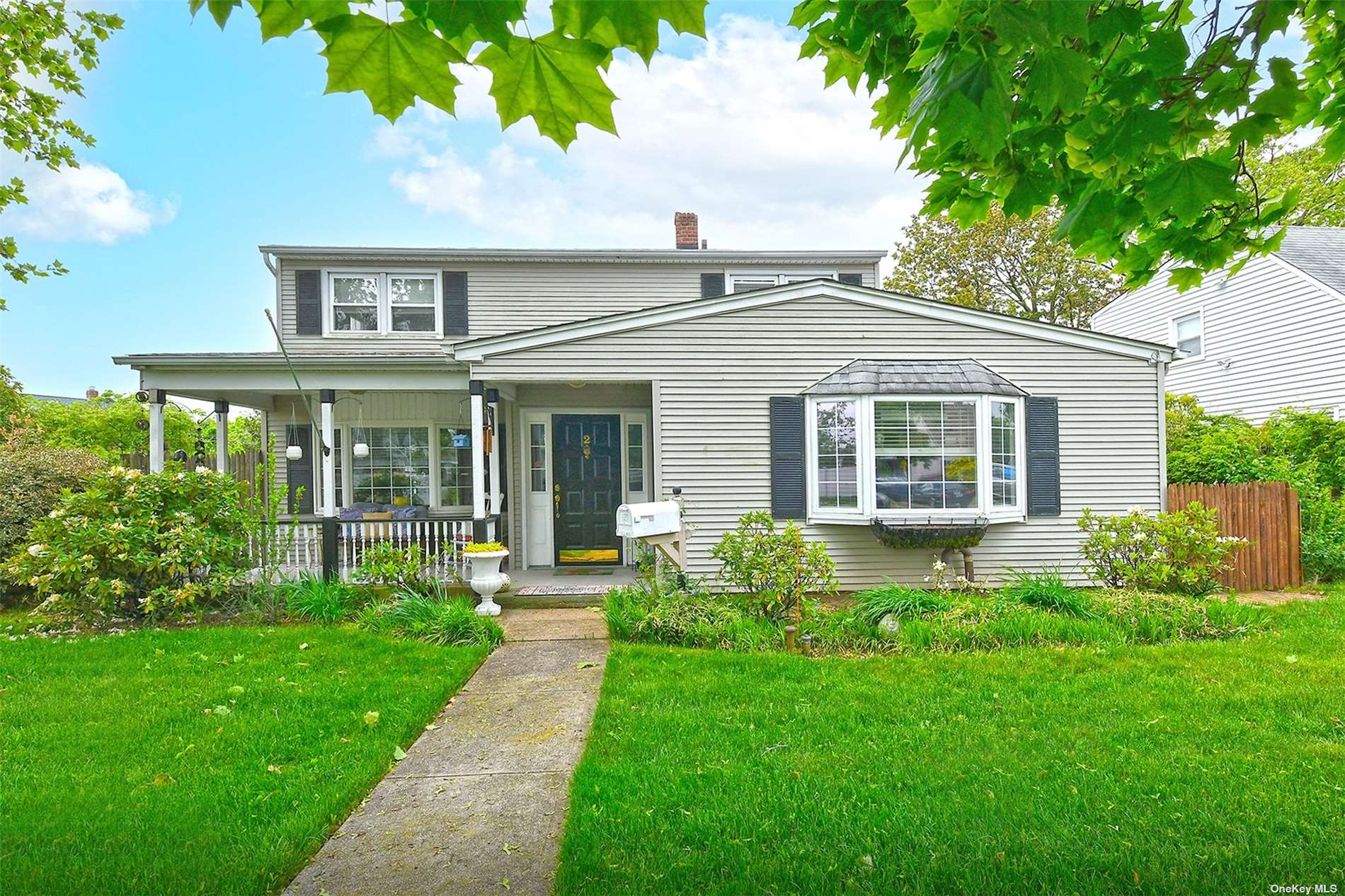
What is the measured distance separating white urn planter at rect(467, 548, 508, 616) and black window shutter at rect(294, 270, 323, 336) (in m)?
5.67

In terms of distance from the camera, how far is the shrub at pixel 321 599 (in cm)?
722

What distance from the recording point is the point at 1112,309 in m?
17.9

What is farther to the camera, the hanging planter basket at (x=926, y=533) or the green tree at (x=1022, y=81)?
the hanging planter basket at (x=926, y=533)

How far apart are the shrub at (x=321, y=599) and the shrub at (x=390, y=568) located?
0.22 metres

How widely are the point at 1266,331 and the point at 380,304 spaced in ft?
56.0

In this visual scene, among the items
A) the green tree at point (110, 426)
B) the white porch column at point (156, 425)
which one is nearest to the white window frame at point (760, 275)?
the white porch column at point (156, 425)

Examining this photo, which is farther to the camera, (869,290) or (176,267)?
(176,267)

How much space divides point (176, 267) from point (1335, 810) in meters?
14.1

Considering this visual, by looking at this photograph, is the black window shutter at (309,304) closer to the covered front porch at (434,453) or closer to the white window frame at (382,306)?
the white window frame at (382,306)

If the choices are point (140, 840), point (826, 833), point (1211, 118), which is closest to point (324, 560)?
point (140, 840)

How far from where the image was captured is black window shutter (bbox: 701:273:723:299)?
11.6 metres

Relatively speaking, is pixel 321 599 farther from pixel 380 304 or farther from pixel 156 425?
pixel 380 304

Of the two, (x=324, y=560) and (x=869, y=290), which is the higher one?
(x=869, y=290)

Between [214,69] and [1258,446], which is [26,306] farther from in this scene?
[1258,446]
